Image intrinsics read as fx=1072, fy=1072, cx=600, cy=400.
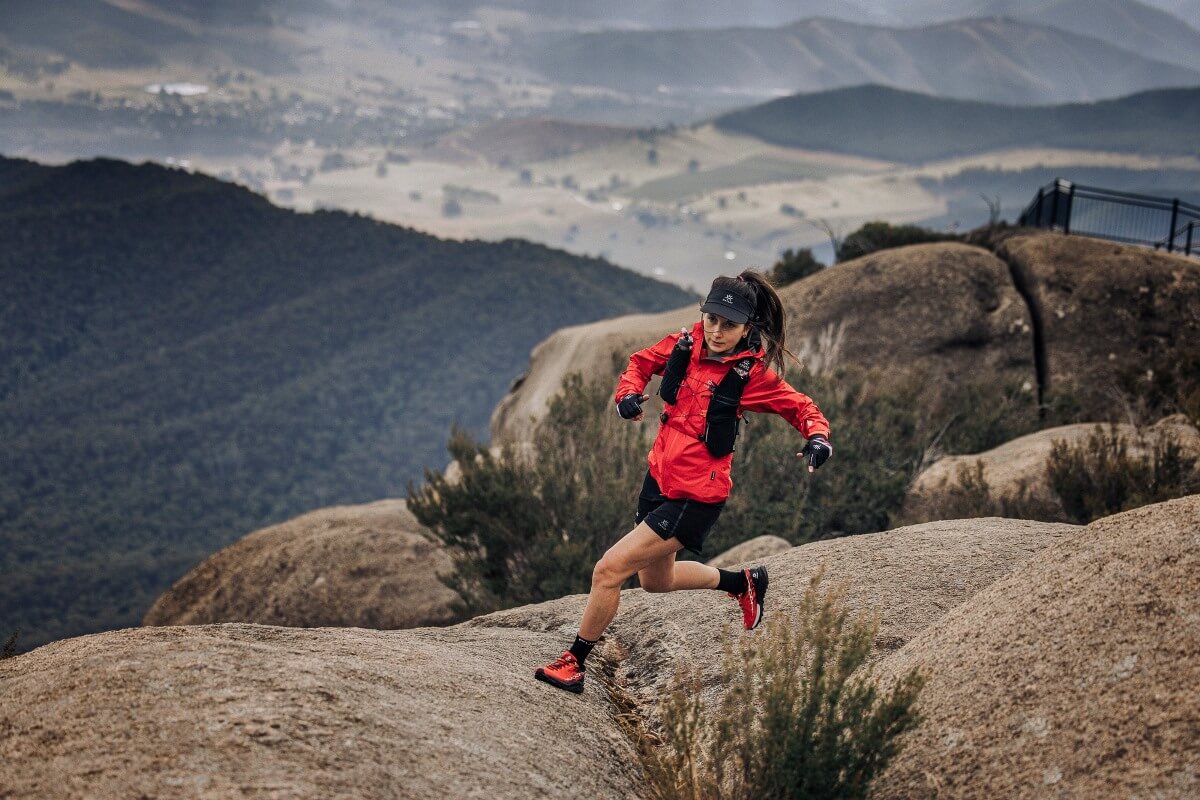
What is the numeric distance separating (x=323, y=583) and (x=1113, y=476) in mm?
8437

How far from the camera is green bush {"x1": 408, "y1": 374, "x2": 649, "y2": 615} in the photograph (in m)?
10.1

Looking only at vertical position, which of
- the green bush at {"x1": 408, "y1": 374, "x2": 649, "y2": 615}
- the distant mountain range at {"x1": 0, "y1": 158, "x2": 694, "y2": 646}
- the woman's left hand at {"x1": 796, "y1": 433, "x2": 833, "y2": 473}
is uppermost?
the woman's left hand at {"x1": 796, "y1": 433, "x2": 833, "y2": 473}

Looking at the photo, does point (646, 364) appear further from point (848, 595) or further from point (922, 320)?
point (922, 320)

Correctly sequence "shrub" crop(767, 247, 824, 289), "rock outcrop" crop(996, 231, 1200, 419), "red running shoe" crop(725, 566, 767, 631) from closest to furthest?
1. "red running shoe" crop(725, 566, 767, 631)
2. "rock outcrop" crop(996, 231, 1200, 419)
3. "shrub" crop(767, 247, 824, 289)

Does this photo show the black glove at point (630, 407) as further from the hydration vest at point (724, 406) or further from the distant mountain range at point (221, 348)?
the distant mountain range at point (221, 348)

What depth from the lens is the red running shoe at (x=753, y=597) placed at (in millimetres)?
5305

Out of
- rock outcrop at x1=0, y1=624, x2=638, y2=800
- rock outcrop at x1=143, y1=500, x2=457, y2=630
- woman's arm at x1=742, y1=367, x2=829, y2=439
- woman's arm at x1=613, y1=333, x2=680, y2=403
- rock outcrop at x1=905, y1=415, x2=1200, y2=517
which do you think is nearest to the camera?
rock outcrop at x1=0, y1=624, x2=638, y2=800

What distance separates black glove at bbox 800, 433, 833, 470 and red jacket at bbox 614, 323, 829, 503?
0.26ft

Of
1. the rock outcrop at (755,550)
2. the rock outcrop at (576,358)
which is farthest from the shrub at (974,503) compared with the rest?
the rock outcrop at (576,358)

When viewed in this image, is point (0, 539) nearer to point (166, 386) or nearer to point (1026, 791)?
point (166, 386)

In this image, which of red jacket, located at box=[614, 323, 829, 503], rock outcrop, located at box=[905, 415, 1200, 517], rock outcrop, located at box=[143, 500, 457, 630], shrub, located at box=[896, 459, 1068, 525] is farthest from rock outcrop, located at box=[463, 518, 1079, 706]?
rock outcrop, located at box=[143, 500, 457, 630]

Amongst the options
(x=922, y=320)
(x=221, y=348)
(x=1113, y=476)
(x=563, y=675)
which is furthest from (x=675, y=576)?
(x=221, y=348)

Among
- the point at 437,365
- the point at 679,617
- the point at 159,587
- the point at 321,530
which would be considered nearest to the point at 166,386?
the point at 437,365

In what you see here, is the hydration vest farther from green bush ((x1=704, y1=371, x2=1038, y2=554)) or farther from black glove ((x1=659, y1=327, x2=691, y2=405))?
green bush ((x1=704, y1=371, x2=1038, y2=554))
